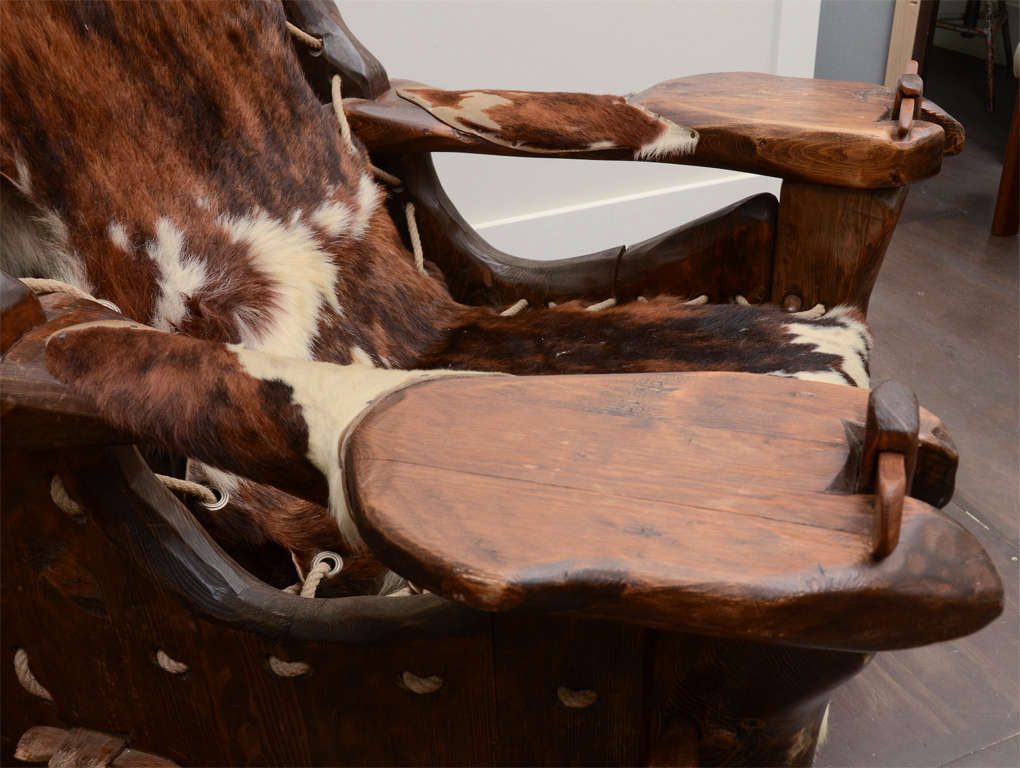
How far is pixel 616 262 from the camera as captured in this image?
3.80 feet

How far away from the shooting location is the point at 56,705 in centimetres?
82

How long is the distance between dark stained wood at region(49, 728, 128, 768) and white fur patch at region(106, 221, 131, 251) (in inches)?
15.9

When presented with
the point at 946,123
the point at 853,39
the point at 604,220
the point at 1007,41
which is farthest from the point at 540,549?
the point at 1007,41

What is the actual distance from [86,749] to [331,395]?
431 millimetres

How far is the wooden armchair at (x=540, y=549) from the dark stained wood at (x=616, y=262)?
2cm

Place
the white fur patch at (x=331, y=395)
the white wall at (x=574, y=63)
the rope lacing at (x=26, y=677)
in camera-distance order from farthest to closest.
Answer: the white wall at (x=574, y=63)
the rope lacing at (x=26, y=677)
the white fur patch at (x=331, y=395)

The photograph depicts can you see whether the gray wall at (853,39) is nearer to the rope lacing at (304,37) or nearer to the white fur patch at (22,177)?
the rope lacing at (304,37)

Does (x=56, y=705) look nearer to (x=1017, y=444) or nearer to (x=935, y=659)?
(x=935, y=659)

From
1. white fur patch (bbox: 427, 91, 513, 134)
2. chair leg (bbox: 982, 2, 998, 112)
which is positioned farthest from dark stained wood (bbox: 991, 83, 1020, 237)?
white fur patch (bbox: 427, 91, 513, 134)

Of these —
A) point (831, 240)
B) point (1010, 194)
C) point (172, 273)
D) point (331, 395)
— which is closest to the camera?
point (331, 395)

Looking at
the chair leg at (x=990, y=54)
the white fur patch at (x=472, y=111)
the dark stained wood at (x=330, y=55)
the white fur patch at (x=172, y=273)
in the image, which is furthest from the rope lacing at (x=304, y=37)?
the chair leg at (x=990, y=54)

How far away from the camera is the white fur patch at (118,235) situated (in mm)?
874

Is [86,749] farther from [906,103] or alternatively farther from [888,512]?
[906,103]

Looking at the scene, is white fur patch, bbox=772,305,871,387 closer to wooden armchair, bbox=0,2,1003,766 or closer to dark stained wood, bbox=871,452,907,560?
wooden armchair, bbox=0,2,1003,766
